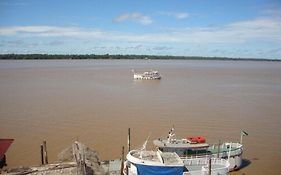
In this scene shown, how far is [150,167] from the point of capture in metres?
16.9

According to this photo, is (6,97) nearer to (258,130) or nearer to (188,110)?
(188,110)

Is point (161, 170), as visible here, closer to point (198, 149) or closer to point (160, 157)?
point (160, 157)

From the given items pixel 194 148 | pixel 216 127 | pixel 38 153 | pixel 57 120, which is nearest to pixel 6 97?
pixel 57 120

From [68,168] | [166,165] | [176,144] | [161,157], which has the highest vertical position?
[68,168]

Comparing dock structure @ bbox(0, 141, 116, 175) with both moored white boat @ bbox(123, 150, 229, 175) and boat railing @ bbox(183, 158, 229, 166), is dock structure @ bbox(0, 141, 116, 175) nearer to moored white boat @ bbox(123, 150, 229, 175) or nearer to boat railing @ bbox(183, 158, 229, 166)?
moored white boat @ bbox(123, 150, 229, 175)

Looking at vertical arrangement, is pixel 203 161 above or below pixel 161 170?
below

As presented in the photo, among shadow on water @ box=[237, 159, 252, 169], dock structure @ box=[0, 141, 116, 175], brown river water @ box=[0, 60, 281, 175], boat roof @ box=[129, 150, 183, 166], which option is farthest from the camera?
brown river water @ box=[0, 60, 281, 175]

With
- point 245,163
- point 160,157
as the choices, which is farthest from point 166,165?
point 245,163

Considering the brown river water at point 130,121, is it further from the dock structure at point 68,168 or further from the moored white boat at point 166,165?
the dock structure at point 68,168

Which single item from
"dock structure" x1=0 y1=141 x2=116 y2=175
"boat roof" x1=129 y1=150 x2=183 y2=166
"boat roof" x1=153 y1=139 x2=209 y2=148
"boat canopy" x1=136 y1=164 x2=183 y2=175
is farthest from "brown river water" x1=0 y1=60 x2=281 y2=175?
"dock structure" x1=0 y1=141 x2=116 y2=175

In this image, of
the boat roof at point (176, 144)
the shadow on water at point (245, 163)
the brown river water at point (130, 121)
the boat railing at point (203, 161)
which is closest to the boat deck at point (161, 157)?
the boat roof at point (176, 144)

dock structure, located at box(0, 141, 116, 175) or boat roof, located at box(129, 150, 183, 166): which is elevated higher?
dock structure, located at box(0, 141, 116, 175)

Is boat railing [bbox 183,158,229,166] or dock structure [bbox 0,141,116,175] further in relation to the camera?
boat railing [bbox 183,158,229,166]

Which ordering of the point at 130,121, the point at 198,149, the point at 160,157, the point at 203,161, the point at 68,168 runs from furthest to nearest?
the point at 130,121, the point at 198,149, the point at 203,161, the point at 160,157, the point at 68,168
